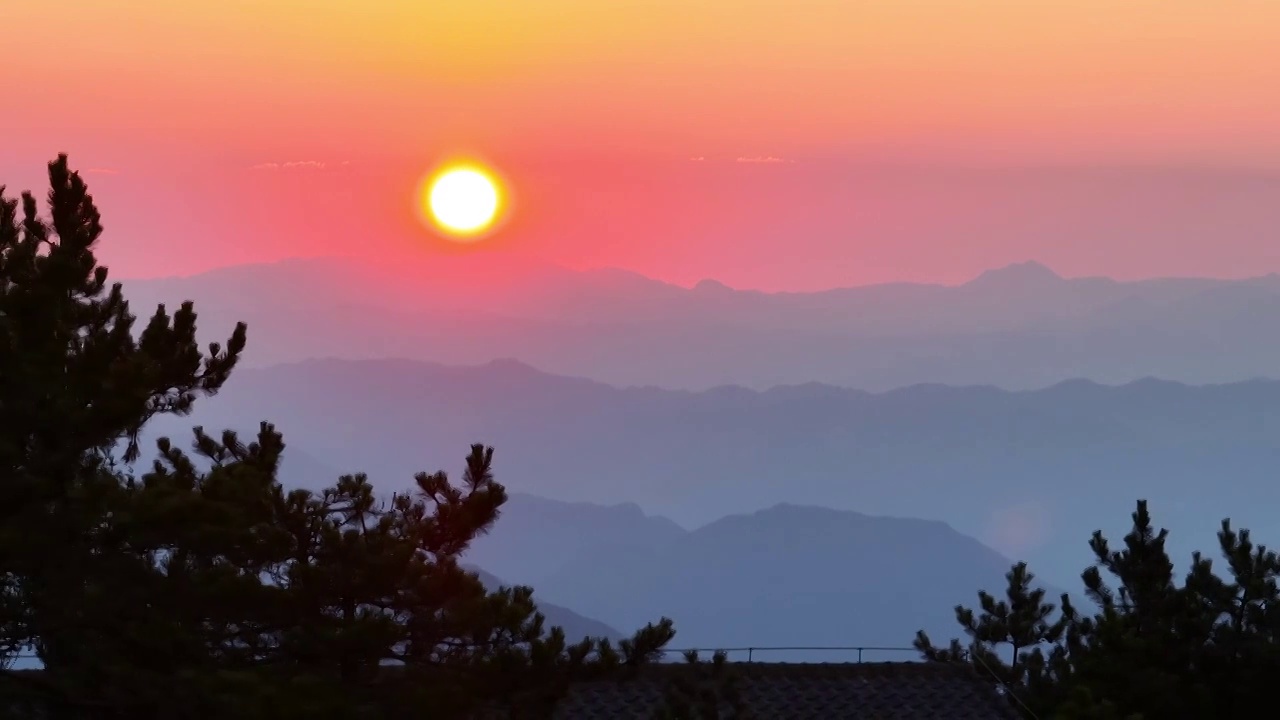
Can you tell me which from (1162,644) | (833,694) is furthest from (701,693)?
(1162,644)

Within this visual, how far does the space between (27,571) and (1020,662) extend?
16.0 meters

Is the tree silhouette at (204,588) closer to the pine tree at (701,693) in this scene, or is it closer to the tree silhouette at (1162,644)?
the pine tree at (701,693)

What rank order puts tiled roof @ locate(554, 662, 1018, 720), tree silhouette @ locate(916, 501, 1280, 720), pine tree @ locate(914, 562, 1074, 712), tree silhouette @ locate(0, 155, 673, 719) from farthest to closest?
pine tree @ locate(914, 562, 1074, 712), tree silhouette @ locate(916, 501, 1280, 720), tiled roof @ locate(554, 662, 1018, 720), tree silhouette @ locate(0, 155, 673, 719)

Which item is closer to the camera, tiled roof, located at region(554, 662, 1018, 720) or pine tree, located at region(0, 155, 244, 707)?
pine tree, located at region(0, 155, 244, 707)

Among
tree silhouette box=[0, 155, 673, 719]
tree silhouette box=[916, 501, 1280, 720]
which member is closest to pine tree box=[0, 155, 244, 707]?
tree silhouette box=[0, 155, 673, 719]

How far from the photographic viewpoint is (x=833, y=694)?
2164 cm

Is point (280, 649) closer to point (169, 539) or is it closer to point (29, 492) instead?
point (169, 539)

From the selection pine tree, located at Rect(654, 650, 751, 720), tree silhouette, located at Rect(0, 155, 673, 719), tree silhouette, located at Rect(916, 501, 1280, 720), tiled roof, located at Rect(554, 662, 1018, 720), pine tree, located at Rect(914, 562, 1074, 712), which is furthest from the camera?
pine tree, located at Rect(914, 562, 1074, 712)

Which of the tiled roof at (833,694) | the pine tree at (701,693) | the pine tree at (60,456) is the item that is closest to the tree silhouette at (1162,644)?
the tiled roof at (833,694)

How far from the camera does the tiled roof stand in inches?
808

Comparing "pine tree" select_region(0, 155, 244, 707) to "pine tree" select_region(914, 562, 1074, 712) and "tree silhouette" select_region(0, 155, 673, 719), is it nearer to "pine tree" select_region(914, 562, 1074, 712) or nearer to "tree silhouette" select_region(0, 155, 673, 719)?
"tree silhouette" select_region(0, 155, 673, 719)

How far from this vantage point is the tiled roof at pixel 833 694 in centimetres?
2052

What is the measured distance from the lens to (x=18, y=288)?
16.4 m

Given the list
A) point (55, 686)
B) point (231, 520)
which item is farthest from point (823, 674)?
point (55, 686)
